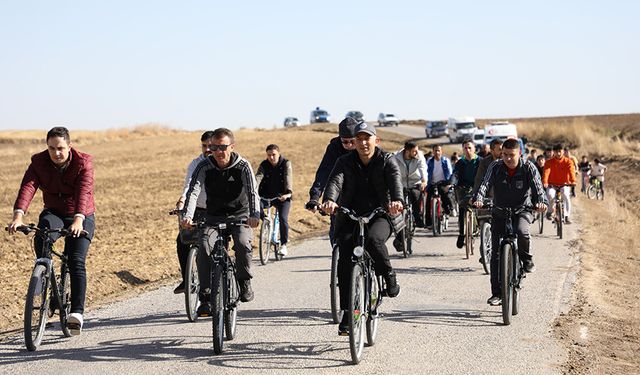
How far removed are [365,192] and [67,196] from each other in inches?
112

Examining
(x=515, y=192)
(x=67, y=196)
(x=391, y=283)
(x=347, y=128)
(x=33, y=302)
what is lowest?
(x=33, y=302)

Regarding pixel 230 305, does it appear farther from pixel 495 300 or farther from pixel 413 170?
pixel 413 170

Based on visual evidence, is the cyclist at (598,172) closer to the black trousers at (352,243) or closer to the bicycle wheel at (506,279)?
the bicycle wheel at (506,279)

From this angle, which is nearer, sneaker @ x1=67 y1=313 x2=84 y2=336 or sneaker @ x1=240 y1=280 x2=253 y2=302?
sneaker @ x1=67 y1=313 x2=84 y2=336

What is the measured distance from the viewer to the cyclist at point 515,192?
11523mm

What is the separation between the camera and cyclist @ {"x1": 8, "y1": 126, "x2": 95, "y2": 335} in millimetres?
9836

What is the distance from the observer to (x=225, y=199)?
10.1 meters

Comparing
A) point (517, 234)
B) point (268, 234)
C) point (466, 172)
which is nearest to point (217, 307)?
point (517, 234)

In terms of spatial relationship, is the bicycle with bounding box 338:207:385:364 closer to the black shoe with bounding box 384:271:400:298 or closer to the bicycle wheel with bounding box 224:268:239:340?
the black shoe with bounding box 384:271:400:298

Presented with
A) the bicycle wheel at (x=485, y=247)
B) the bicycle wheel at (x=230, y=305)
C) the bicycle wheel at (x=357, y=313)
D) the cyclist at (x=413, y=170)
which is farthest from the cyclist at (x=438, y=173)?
the bicycle wheel at (x=357, y=313)

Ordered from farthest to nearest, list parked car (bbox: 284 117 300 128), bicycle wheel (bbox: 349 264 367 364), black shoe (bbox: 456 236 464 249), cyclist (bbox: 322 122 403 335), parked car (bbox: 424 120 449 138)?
parked car (bbox: 284 117 300 128) → parked car (bbox: 424 120 449 138) → black shoe (bbox: 456 236 464 249) → cyclist (bbox: 322 122 403 335) → bicycle wheel (bbox: 349 264 367 364)

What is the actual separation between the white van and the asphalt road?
58047 mm

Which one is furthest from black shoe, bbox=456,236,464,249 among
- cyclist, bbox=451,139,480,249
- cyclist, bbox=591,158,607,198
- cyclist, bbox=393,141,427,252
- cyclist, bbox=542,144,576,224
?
cyclist, bbox=591,158,607,198

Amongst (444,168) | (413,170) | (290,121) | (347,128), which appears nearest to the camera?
(347,128)
